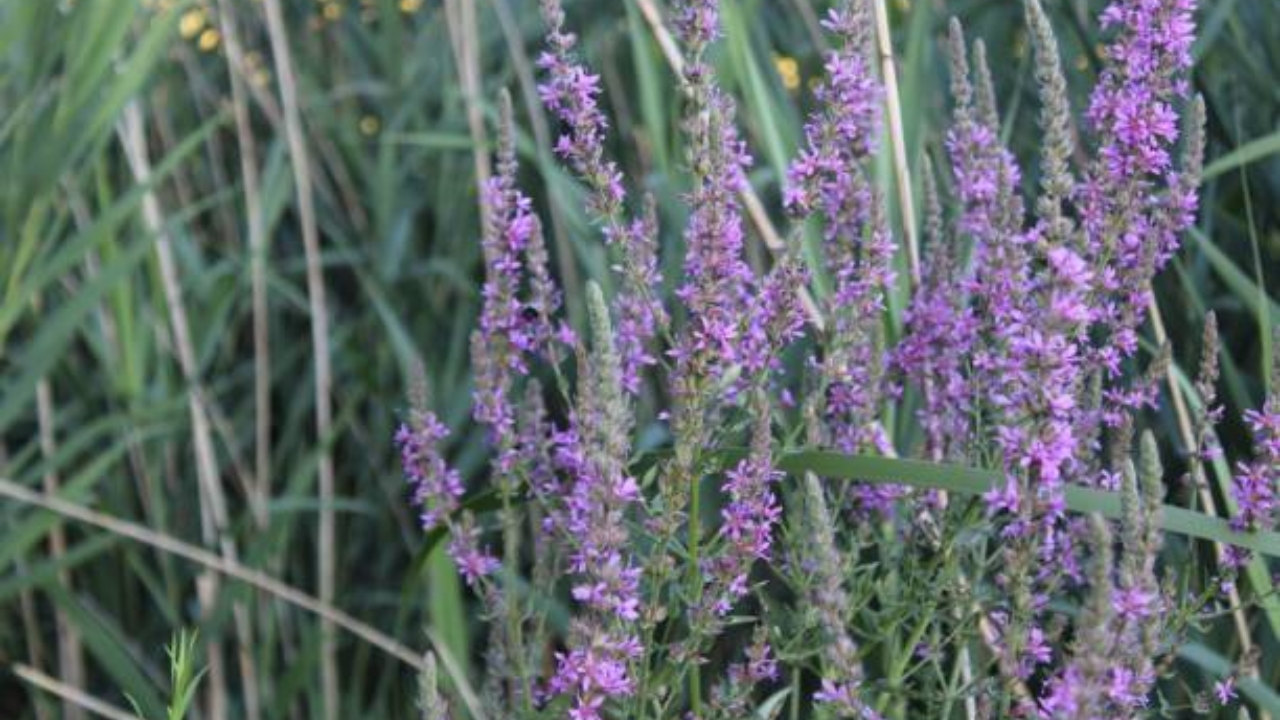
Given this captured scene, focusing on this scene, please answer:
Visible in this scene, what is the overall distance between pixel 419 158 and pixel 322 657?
1.21m

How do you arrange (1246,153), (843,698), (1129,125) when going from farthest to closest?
(1246,153), (1129,125), (843,698)

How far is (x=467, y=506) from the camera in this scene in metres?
1.96

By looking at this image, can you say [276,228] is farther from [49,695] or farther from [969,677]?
[969,677]

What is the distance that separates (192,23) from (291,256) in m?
0.75

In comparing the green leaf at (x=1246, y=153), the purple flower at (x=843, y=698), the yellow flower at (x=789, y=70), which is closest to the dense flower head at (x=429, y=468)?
the purple flower at (x=843, y=698)

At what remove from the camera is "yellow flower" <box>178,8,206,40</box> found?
163 inches

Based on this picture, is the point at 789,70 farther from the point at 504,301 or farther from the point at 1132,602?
the point at 1132,602

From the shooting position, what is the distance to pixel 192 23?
14.4 ft

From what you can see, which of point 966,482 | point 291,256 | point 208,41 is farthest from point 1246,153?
point 208,41

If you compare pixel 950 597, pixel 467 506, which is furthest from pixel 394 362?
pixel 950 597

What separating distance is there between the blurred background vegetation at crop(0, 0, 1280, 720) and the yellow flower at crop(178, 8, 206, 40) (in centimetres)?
1

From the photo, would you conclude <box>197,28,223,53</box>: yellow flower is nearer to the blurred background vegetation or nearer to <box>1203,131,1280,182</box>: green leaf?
A: the blurred background vegetation

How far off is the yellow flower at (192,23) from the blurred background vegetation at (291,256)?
0.01 meters

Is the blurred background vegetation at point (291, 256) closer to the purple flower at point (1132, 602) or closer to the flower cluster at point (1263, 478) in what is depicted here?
the flower cluster at point (1263, 478)
